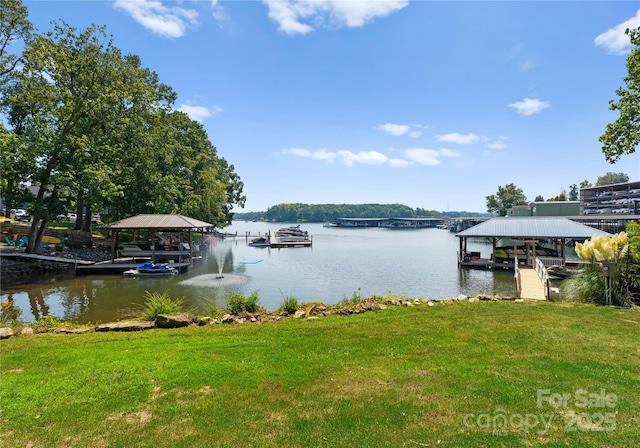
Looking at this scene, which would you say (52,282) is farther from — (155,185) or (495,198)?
(495,198)

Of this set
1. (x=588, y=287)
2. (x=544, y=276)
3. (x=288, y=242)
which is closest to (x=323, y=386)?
(x=588, y=287)

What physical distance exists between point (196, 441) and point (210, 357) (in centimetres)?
226

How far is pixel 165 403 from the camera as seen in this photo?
3.99 m

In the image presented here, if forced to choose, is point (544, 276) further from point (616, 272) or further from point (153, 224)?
point (153, 224)

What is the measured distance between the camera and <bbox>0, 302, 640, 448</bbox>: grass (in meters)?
3.35

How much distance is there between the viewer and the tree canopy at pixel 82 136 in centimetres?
2072

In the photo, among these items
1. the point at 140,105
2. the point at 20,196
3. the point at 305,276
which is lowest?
the point at 305,276

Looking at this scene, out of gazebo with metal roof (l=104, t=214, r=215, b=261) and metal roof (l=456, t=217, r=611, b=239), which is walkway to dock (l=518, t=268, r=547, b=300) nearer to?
metal roof (l=456, t=217, r=611, b=239)

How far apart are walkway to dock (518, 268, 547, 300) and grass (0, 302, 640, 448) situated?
5525 millimetres

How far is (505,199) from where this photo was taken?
83.2 meters

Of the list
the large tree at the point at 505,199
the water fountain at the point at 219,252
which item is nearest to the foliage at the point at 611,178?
the large tree at the point at 505,199

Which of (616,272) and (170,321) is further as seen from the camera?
(616,272)

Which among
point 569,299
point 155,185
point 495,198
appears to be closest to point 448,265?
point 569,299

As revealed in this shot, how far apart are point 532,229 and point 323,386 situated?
26497 millimetres
